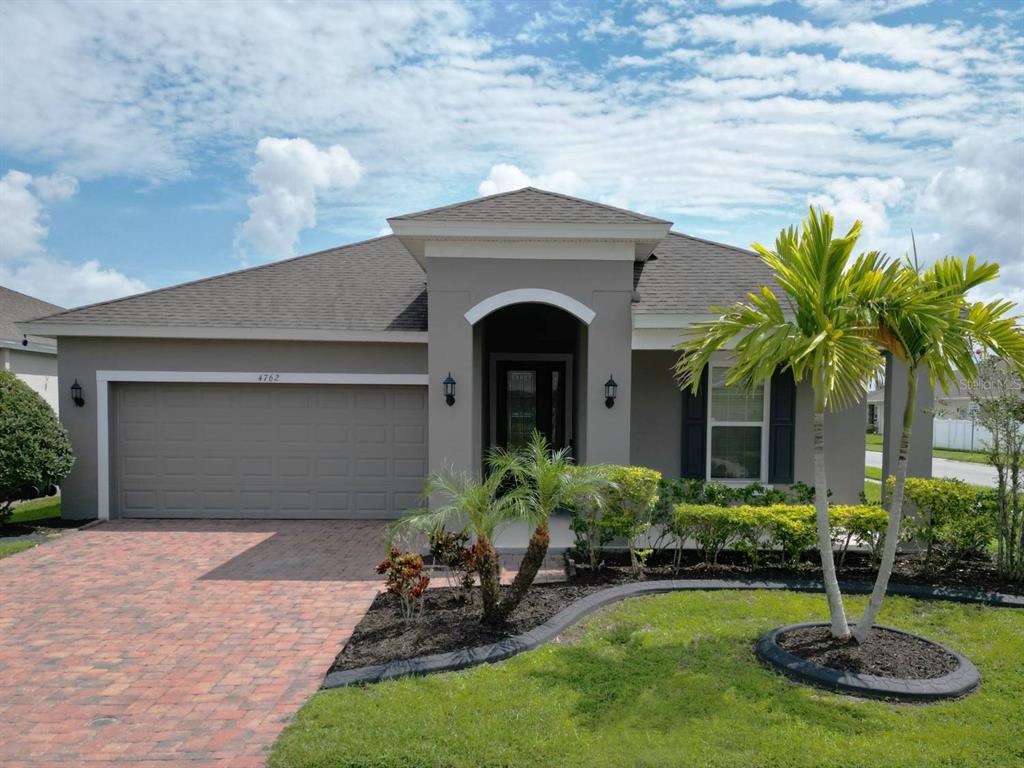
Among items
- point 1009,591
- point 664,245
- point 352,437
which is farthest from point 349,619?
point 664,245

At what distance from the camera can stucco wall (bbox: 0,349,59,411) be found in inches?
591

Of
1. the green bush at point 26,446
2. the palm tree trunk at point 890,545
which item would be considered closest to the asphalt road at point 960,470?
the palm tree trunk at point 890,545

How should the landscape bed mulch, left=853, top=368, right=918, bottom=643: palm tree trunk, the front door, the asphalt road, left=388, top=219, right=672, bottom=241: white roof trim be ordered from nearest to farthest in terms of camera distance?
1. left=853, top=368, right=918, bottom=643: palm tree trunk
2. the landscape bed mulch
3. left=388, top=219, right=672, bottom=241: white roof trim
4. the front door
5. the asphalt road

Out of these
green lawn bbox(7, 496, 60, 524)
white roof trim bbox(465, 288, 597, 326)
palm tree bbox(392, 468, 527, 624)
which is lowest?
green lawn bbox(7, 496, 60, 524)

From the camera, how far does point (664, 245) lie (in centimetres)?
1205

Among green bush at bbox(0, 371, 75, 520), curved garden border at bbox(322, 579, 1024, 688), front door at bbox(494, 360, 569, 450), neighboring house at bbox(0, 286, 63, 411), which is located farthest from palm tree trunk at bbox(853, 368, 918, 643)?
neighboring house at bbox(0, 286, 63, 411)

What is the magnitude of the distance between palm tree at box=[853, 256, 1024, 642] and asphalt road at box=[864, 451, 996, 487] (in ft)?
51.2

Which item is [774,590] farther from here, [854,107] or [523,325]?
[854,107]

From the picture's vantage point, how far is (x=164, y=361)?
418 inches

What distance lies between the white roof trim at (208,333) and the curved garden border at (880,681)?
7248 mm

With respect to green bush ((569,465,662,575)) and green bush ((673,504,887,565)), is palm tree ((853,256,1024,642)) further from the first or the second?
green bush ((569,465,662,575))

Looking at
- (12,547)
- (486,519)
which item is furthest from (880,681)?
(12,547)

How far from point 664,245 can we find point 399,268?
5.28 m

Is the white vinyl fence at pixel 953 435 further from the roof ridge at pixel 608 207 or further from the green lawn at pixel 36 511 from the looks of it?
the green lawn at pixel 36 511
